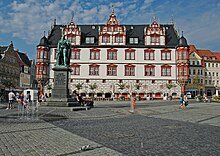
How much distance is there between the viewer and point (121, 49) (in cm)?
5106

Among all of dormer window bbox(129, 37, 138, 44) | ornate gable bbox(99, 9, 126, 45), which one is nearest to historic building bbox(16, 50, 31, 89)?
ornate gable bbox(99, 9, 126, 45)

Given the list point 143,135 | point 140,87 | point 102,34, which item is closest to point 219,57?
point 140,87

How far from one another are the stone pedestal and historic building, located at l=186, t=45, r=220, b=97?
60.3m

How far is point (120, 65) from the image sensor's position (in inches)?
2016

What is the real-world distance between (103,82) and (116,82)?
9.79 ft

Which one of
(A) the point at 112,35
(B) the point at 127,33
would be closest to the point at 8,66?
(A) the point at 112,35

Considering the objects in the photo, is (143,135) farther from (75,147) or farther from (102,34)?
(102,34)

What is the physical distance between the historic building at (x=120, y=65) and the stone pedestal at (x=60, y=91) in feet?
103

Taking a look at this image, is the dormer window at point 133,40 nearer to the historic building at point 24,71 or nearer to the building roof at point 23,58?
the historic building at point 24,71

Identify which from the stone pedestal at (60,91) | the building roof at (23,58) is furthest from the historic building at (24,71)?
the stone pedestal at (60,91)

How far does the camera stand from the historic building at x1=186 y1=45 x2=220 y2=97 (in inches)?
2911

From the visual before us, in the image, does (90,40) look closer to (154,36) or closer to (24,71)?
(154,36)

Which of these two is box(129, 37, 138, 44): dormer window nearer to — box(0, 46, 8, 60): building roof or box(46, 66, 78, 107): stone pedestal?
box(46, 66, 78, 107): stone pedestal

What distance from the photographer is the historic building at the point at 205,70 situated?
243 ft
